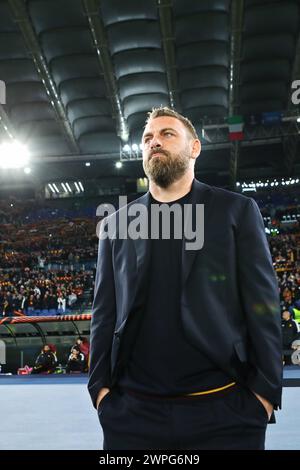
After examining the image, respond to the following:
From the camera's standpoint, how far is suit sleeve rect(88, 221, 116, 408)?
1.68 metres

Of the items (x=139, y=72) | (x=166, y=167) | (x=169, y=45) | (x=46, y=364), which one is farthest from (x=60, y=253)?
(x=166, y=167)

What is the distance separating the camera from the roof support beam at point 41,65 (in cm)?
1828

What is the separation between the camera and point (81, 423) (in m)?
4.01

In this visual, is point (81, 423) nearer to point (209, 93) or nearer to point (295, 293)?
point (295, 293)

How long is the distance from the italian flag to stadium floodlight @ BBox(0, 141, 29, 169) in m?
12.1

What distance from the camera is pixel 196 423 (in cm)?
151

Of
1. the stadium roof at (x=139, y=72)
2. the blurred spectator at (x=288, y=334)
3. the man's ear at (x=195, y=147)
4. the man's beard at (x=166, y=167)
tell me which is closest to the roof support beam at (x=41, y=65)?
the stadium roof at (x=139, y=72)

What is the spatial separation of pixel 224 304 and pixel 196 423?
0.41 m

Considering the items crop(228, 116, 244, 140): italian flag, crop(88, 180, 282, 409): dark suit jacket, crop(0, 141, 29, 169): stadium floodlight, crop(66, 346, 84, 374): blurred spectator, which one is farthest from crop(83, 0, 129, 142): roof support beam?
crop(88, 180, 282, 409): dark suit jacket

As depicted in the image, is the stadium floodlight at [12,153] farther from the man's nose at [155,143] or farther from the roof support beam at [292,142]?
the man's nose at [155,143]

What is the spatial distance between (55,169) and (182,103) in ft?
33.9

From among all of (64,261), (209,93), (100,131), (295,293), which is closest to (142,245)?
(295,293)

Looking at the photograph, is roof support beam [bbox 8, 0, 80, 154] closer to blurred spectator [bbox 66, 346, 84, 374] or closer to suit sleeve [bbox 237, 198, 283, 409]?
blurred spectator [bbox 66, 346, 84, 374]

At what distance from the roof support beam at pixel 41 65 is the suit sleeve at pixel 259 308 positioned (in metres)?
19.3
